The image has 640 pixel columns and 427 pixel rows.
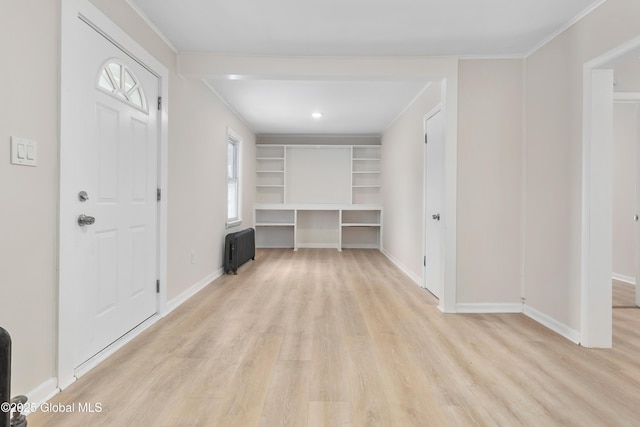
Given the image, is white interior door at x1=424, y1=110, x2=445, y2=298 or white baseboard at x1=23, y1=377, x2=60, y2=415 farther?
white interior door at x1=424, y1=110, x2=445, y2=298

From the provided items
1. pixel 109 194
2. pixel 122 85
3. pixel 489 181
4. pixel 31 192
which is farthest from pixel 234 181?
pixel 31 192

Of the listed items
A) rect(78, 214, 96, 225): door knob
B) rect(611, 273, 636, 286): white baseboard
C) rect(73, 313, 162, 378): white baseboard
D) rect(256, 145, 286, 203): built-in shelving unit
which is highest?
rect(256, 145, 286, 203): built-in shelving unit

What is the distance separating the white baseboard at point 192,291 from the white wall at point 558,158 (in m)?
3.27

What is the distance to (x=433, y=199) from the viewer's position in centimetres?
366

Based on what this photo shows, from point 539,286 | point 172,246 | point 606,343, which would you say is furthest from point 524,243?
point 172,246

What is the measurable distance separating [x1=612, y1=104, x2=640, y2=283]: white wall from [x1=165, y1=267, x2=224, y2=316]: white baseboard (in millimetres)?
5194

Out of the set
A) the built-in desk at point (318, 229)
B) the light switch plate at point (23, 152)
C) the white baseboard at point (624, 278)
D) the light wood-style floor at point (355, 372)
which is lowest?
the light wood-style floor at point (355, 372)

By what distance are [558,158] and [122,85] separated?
3.32 meters

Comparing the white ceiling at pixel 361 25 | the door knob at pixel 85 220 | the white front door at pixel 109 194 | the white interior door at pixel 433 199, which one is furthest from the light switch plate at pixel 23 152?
the white interior door at pixel 433 199

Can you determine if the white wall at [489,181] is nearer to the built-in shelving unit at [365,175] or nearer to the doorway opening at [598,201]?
the doorway opening at [598,201]

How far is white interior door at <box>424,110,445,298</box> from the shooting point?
3410 millimetres

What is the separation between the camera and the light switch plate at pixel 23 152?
4.77ft

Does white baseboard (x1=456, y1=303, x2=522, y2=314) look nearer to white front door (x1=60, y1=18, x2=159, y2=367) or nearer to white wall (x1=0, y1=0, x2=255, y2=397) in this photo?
white front door (x1=60, y1=18, x2=159, y2=367)

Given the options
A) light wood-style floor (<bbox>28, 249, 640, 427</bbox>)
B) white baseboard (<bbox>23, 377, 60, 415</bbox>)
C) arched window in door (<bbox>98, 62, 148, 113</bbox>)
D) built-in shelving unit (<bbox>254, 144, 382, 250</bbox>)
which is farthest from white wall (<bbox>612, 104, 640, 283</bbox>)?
white baseboard (<bbox>23, 377, 60, 415</bbox>)
